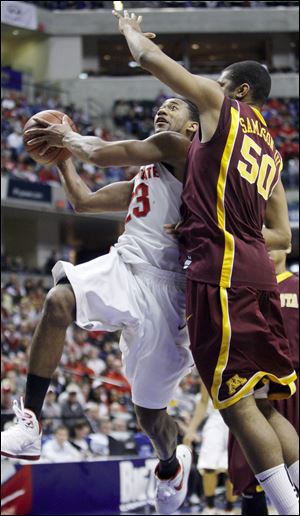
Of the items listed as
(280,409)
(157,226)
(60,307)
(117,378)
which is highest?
(157,226)

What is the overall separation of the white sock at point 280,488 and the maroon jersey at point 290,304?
2370mm

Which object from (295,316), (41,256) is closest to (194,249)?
(295,316)

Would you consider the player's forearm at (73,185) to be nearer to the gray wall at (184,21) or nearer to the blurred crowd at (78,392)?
the blurred crowd at (78,392)

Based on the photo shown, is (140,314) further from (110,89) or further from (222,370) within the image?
(110,89)

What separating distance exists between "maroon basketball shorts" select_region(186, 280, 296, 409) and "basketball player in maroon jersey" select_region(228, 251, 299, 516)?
1732 millimetres

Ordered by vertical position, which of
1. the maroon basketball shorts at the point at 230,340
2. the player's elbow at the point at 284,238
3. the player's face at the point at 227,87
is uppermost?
the player's face at the point at 227,87

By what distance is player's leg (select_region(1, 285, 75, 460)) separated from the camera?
14.9 ft

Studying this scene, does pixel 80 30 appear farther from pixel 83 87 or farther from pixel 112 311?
pixel 112 311

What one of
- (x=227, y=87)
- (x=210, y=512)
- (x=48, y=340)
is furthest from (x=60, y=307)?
(x=210, y=512)

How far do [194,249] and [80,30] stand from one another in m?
24.7

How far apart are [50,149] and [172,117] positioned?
27.3 inches

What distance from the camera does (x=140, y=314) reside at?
4.78 metres

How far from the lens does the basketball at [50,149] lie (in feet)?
16.2

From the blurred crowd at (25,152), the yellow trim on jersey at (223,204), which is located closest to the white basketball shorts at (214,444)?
the yellow trim on jersey at (223,204)
